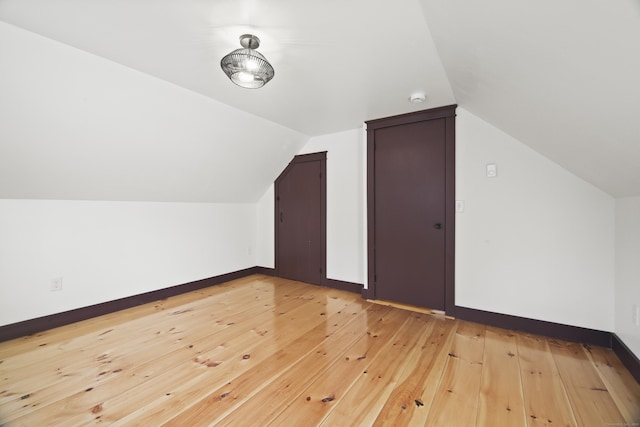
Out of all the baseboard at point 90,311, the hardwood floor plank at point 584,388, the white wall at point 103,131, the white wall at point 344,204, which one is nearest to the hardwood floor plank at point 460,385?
the hardwood floor plank at point 584,388

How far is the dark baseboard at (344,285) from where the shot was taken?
350 cm

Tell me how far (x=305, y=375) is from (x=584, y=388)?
1.76m

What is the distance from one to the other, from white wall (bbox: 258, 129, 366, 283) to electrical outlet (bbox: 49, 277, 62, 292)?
2.90m

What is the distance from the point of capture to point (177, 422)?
1.35 m

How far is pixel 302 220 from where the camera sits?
4.02 m

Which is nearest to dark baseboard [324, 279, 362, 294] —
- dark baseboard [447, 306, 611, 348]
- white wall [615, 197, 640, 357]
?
dark baseboard [447, 306, 611, 348]

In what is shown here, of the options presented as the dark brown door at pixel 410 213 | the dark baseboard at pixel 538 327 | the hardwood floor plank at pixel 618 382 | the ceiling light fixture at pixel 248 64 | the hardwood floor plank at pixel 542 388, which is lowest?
the hardwood floor plank at pixel 542 388

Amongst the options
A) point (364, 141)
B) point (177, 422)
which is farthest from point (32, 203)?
point (364, 141)

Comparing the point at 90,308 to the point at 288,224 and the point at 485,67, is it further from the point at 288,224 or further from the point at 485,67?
the point at 485,67

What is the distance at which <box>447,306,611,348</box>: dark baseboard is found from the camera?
2123 mm

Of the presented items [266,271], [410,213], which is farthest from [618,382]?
[266,271]

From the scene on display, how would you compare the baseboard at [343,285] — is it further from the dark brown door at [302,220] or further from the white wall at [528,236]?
the white wall at [528,236]

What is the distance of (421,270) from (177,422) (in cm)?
249

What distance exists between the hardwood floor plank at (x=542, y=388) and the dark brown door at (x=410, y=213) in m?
0.84
